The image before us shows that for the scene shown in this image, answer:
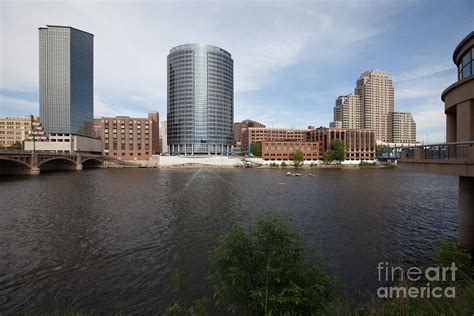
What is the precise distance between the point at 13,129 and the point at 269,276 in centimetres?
24936

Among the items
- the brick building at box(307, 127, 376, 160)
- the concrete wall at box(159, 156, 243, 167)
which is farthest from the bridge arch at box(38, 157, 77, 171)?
the brick building at box(307, 127, 376, 160)

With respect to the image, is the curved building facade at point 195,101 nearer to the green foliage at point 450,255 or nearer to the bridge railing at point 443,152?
the bridge railing at point 443,152

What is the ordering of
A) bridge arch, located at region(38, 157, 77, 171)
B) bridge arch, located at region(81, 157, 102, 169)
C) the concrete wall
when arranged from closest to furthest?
bridge arch, located at region(38, 157, 77, 171) < bridge arch, located at region(81, 157, 102, 169) < the concrete wall

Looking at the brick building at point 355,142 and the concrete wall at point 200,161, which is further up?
the brick building at point 355,142

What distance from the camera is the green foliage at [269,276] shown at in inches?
288

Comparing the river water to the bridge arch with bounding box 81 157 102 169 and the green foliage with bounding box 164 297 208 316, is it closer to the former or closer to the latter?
the green foliage with bounding box 164 297 208 316

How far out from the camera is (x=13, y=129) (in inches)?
7082

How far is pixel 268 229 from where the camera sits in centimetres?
912

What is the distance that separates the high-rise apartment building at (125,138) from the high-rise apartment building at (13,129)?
68.7m

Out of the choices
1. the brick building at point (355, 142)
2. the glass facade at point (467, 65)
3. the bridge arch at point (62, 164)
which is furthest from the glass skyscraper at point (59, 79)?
the glass facade at point (467, 65)

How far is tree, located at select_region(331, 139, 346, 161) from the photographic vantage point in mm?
152525

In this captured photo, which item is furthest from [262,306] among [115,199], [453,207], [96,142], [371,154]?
[96,142]

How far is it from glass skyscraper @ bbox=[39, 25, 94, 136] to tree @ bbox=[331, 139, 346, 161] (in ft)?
618

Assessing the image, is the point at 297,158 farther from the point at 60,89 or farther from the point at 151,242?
the point at 60,89
